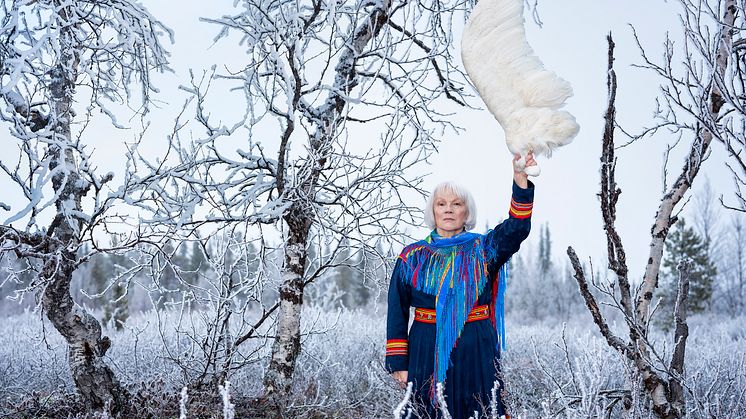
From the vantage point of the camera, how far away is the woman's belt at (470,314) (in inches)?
118

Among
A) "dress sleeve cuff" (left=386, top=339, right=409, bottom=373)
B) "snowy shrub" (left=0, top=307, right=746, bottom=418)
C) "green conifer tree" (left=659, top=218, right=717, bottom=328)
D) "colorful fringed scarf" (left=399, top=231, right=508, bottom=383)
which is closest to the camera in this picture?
"colorful fringed scarf" (left=399, top=231, right=508, bottom=383)

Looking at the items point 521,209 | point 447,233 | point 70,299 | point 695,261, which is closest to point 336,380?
point 70,299

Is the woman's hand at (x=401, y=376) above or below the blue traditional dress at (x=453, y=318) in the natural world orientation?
below

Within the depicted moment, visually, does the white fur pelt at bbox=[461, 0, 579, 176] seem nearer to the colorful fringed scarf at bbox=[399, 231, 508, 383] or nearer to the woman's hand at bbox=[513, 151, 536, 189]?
the woman's hand at bbox=[513, 151, 536, 189]

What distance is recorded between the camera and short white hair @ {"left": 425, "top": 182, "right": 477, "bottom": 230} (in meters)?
3.15

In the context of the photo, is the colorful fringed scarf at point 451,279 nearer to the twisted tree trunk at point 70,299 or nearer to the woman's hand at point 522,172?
the woman's hand at point 522,172

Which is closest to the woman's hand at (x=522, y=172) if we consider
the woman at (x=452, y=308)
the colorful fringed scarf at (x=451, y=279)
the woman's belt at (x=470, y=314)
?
the woman at (x=452, y=308)

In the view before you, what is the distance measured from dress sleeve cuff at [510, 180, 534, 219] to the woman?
9 centimetres

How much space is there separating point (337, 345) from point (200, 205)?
3983 millimetres

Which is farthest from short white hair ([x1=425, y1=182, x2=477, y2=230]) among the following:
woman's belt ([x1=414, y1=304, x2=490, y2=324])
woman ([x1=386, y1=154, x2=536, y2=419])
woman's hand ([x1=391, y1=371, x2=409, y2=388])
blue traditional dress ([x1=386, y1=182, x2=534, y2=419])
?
woman's hand ([x1=391, y1=371, x2=409, y2=388])

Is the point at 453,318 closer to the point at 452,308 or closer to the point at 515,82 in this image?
the point at 452,308

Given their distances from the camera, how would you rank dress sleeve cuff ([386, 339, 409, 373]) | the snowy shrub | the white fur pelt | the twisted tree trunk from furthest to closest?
1. the twisted tree trunk
2. the snowy shrub
3. dress sleeve cuff ([386, 339, 409, 373])
4. the white fur pelt

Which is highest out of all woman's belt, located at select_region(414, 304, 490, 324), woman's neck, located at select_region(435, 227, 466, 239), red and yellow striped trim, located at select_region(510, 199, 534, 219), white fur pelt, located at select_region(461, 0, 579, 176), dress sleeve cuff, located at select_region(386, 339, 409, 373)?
white fur pelt, located at select_region(461, 0, 579, 176)

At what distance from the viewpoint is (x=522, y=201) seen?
268cm
